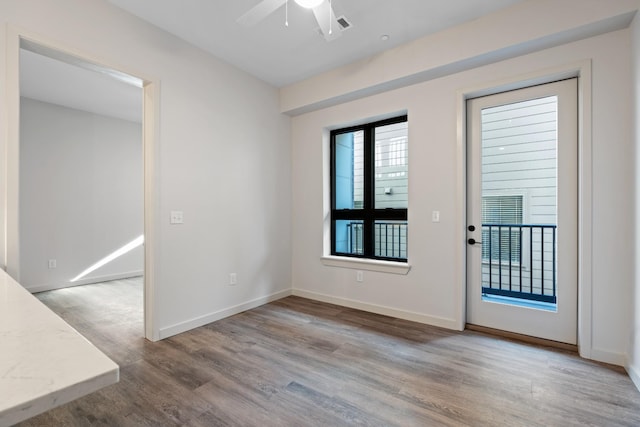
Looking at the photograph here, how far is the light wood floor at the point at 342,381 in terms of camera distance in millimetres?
1715

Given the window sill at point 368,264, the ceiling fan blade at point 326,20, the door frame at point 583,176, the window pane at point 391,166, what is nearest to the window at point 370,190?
the window pane at point 391,166

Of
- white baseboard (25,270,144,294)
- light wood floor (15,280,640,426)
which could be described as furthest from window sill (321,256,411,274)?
white baseboard (25,270,144,294)

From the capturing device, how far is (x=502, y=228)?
9.37 ft

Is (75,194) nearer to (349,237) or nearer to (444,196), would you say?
(349,237)

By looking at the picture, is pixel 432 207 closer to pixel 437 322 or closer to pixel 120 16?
Result: pixel 437 322

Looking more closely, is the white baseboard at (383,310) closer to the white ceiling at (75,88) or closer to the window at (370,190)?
the window at (370,190)

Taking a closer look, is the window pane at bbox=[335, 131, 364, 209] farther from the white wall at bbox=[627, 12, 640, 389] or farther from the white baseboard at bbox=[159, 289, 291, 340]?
the white wall at bbox=[627, 12, 640, 389]

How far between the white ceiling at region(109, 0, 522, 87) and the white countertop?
8.25 ft

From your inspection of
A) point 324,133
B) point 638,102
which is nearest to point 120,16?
point 324,133

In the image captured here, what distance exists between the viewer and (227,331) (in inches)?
115

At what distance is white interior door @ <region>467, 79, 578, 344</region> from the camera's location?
2553 millimetres

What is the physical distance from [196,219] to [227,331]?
1.11 metres

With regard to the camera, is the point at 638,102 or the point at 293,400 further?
the point at 638,102

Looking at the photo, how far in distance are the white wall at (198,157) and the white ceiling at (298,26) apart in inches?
7.8
